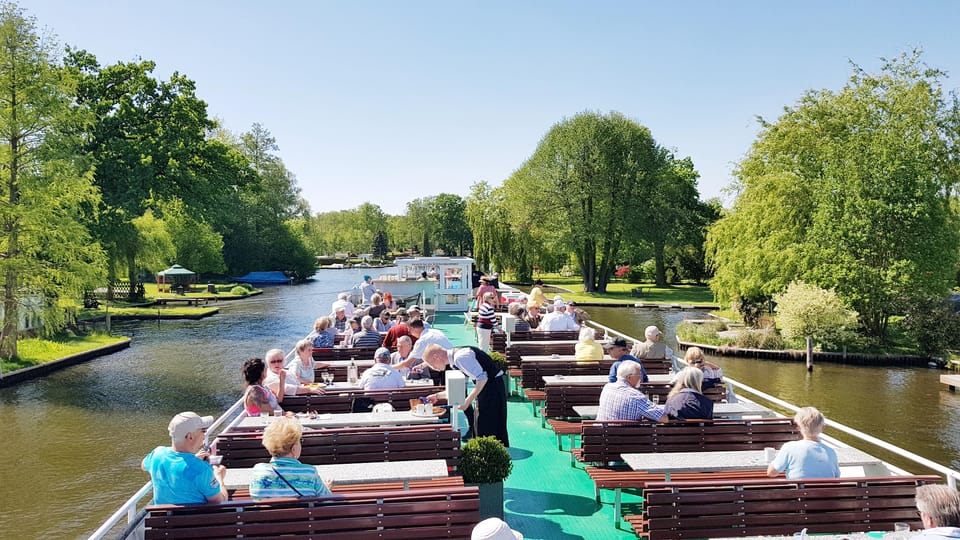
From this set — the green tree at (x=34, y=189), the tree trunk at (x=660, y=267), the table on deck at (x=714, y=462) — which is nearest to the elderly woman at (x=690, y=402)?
the table on deck at (x=714, y=462)

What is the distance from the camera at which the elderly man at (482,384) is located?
6.86 m

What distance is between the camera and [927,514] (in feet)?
11.4

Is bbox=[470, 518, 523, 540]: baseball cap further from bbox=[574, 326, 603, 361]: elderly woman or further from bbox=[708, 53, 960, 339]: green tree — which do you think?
bbox=[708, 53, 960, 339]: green tree

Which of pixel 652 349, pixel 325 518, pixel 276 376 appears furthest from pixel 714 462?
pixel 652 349

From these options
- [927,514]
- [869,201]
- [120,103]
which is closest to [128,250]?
[120,103]

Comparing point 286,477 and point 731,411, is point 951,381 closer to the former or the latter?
point 731,411

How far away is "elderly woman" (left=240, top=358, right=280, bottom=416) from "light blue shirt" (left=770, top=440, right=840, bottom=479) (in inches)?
188

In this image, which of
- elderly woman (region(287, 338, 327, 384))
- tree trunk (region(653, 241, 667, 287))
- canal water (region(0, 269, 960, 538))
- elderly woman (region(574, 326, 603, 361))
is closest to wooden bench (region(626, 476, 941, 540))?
elderly woman (region(574, 326, 603, 361))

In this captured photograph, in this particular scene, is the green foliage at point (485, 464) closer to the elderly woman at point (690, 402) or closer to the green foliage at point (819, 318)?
the elderly woman at point (690, 402)

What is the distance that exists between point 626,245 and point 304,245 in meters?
40.1

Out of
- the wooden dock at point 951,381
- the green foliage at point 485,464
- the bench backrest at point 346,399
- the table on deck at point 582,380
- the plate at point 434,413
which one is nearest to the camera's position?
the green foliage at point 485,464

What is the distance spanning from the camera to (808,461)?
16.9 ft

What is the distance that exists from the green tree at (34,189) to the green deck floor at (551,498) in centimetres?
1919

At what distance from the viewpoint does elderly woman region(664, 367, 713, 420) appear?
6828 mm
